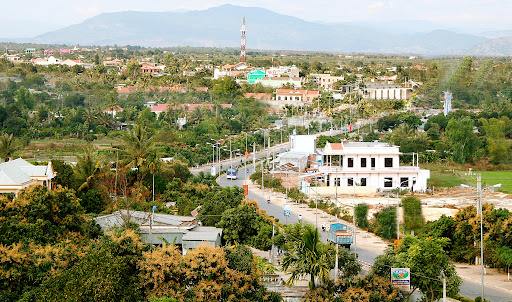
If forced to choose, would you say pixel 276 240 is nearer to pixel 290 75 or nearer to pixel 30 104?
pixel 30 104

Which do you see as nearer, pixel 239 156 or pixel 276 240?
pixel 276 240

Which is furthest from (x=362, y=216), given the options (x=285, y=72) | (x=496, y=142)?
(x=285, y=72)

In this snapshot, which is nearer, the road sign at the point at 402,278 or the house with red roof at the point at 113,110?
the road sign at the point at 402,278

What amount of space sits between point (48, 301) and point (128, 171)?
18866mm

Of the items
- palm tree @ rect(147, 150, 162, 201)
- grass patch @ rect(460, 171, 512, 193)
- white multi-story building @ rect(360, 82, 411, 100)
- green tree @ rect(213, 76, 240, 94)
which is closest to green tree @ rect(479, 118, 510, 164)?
grass patch @ rect(460, 171, 512, 193)

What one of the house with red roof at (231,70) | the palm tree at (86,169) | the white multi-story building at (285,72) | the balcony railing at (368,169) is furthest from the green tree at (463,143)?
the house with red roof at (231,70)

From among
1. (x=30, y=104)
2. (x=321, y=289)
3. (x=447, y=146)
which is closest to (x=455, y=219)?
(x=321, y=289)

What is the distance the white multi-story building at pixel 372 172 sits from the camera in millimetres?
41875

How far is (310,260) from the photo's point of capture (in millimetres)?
19859

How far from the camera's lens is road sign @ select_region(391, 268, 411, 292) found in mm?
20094

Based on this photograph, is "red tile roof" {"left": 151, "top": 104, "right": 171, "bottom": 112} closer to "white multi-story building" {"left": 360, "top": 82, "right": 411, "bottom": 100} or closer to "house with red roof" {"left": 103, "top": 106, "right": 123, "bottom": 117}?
"house with red roof" {"left": 103, "top": 106, "right": 123, "bottom": 117}

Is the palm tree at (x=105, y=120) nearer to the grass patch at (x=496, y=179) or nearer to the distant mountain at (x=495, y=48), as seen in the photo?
the grass patch at (x=496, y=179)

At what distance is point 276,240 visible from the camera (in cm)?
2470

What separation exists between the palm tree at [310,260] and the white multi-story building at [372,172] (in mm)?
21467
